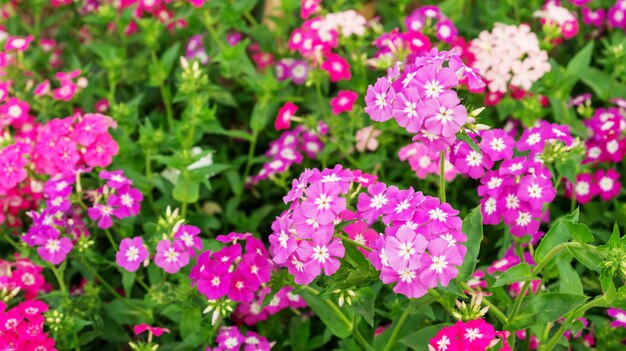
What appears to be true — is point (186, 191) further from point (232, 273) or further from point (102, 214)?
point (232, 273)

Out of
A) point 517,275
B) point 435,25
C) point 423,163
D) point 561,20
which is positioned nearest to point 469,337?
point 517,275

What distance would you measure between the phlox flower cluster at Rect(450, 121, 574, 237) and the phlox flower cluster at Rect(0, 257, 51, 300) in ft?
5.92

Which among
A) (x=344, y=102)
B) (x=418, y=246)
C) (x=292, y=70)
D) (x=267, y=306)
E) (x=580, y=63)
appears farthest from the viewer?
(x=292, y=70)

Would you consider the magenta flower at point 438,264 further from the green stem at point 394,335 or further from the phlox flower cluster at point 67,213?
the phlox flower cluster at point 67,213

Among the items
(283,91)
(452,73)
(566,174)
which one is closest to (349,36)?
(283,91)

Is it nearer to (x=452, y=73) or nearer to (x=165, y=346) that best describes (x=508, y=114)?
(x=452, y=73)

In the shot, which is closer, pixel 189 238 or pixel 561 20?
pixel 189 238

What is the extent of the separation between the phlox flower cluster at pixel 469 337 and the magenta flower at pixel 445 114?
0.61m

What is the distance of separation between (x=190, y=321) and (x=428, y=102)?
1418mm

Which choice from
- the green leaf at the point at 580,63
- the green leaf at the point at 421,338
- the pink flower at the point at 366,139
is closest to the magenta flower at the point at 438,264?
the green leaf at the point at 421,338

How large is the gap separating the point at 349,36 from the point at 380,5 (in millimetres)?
913

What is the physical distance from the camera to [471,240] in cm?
249

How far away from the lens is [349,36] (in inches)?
157

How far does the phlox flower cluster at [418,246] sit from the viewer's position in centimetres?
212
